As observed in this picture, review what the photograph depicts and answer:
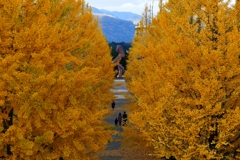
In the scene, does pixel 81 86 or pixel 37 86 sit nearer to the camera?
pixel 37 86

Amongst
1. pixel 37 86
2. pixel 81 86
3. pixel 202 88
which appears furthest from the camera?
pixel 202 88

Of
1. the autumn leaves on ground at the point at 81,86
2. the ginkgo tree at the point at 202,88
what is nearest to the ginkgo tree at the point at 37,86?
the autumn leaves on ground at the point at 81,86

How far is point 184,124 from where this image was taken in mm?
6859

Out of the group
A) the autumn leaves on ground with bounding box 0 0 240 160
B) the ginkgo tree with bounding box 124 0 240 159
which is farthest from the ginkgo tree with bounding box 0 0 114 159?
the ginkgo tree with bounding box 124 0 240 159

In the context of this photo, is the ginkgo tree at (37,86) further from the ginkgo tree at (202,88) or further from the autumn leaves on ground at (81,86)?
Result: the ginkgo tree at (202,88)

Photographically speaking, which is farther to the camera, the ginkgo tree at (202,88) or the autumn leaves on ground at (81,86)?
the ginkgo tree at (202,88)

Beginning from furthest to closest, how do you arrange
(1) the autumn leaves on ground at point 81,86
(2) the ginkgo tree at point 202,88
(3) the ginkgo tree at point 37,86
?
(2) the ginkgo tree at point 202,88 < (1) the autumn leaves on ground at point 81,86 < (3) the ginkgo tree at point 37,86

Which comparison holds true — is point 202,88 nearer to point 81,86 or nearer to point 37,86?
point 81,86

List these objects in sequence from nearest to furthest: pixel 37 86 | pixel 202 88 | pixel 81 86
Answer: pixel 37 86, pixel 81 86, pixel 202 88

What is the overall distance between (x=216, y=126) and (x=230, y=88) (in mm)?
983

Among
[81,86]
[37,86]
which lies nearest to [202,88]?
[81,86]

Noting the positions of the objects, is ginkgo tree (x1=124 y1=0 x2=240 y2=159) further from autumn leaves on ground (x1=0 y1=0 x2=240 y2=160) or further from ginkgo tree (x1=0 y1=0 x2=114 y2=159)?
ginkgo tree (x1=0 y1=0 x2=114 y2=159)

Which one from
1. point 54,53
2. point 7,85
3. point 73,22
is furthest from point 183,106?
point 73,22

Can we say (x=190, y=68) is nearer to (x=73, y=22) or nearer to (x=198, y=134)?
(x=198, y=134)
